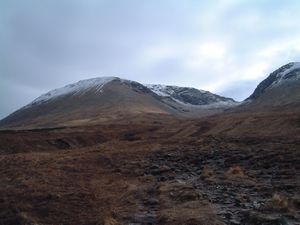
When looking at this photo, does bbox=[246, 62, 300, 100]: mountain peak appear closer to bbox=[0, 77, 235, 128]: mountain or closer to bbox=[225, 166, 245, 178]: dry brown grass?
bbox=[0, 77, 235, 128]: mountain

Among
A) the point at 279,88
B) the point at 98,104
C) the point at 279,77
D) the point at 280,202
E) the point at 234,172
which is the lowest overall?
the point at 280,202

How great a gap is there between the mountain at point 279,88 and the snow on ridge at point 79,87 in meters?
51.5

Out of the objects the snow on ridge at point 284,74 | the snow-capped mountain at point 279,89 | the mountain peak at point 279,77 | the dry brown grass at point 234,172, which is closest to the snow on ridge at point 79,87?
the snow-capped mountain at point 279,89

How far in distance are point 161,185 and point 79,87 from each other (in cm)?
15328

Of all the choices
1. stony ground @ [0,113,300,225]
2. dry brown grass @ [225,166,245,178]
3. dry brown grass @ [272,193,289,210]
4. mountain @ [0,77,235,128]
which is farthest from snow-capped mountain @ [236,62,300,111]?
dry brown grass @ [272,193,289,210]

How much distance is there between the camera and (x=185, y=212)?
47.1ft

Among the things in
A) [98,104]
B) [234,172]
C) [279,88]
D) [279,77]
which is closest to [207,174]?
[234,172]

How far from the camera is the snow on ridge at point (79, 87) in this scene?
6419 inches

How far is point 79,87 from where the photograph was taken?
169000 millimetres

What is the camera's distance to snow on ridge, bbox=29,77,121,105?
16305 cm

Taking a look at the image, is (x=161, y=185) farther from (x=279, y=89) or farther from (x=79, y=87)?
(x=79, y=87)

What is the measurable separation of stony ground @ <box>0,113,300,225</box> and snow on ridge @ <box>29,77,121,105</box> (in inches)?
5112

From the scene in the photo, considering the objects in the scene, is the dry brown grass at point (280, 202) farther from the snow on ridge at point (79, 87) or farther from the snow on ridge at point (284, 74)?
the snow on ridge at point (79, 87)

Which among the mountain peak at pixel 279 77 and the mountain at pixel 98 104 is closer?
the mountain at pixel 98 104
